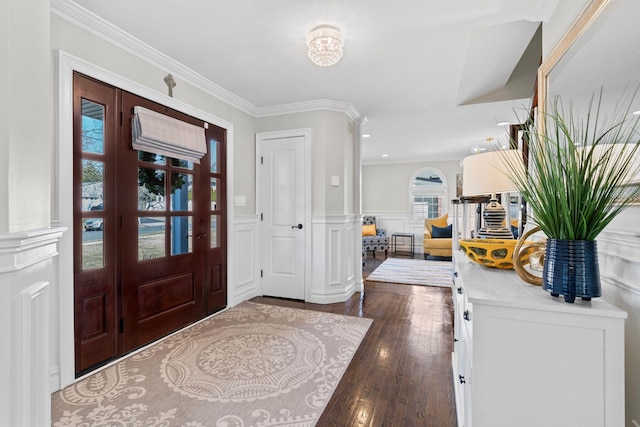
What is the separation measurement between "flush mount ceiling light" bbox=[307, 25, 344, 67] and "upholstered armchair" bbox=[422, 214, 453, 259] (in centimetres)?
519

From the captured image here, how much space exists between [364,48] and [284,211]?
2010 mm

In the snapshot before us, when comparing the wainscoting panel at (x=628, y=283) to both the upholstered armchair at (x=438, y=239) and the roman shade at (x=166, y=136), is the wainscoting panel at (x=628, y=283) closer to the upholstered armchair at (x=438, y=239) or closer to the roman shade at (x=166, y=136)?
the roman shade at (x=166, y=136)

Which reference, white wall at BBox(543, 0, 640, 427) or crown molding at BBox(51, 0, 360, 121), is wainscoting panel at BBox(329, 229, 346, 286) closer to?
crown molding at BBox(51, 0, 360, 121)

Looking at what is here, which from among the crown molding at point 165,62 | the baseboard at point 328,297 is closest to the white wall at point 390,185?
the crown molding at point 165,62

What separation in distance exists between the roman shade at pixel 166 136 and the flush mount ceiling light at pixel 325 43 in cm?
130

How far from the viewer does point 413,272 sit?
5262mm

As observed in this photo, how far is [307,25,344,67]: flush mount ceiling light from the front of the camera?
209cm

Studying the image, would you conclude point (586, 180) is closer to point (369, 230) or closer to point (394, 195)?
point (369, 230)

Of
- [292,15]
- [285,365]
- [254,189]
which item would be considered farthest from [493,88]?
[285,365]

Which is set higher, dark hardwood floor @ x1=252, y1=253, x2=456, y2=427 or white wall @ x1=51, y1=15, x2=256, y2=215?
white wall @ x1=51, y1=15, x2=256, y2=215

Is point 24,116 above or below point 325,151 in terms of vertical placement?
below

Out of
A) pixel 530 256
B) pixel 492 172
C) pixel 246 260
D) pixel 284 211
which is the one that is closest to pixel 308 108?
pixel 284 211

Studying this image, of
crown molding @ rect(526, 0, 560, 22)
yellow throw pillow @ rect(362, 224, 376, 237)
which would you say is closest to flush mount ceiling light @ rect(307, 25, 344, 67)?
crown molding @ rect(526, 0, 560, 22)

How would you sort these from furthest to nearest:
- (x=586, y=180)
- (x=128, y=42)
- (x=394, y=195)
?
(x=394, y=195) < (x=128, y=42) < (x=586, y=180)
